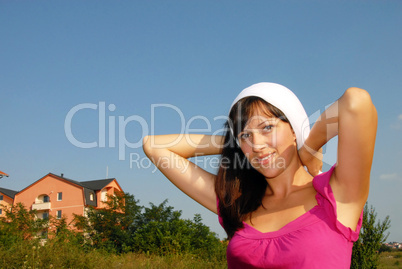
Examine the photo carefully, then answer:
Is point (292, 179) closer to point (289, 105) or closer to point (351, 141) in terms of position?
point (289, 105)

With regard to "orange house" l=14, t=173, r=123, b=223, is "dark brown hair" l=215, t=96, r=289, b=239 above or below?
above

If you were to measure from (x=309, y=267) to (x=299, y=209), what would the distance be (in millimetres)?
378

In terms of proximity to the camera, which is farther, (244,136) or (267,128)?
(244,136)

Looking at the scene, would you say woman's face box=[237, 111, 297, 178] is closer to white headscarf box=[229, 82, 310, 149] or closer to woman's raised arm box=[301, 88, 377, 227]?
white headscarf box=[229, 82, 310, 149]

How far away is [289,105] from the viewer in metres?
2.09

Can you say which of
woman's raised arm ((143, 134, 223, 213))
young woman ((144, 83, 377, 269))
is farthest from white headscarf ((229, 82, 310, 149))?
woman's raised arm ((143, 134, 223, 213))

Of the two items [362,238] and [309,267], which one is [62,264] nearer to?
[362,238]

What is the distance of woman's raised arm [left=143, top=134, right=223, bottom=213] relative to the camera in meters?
2.56

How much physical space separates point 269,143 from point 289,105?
9.6 inches

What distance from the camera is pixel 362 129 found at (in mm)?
1641

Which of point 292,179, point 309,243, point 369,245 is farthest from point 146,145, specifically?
point 369,245

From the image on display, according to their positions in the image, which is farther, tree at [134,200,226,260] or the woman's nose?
tree at [134,200,226,260]

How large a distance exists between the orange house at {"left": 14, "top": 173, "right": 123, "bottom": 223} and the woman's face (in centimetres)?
3878

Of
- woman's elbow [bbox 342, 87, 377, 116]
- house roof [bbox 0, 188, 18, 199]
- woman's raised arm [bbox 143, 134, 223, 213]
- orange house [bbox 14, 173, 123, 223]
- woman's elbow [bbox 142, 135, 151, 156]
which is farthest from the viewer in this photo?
house roof [bbox 0, 188, 18, 199]
